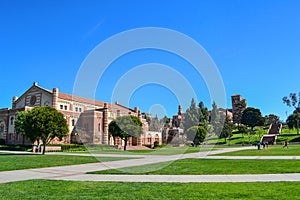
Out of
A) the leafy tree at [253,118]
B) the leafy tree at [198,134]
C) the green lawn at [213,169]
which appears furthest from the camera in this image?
the leafy tree at [253,118]

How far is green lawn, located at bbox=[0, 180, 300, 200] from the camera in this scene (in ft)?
27.7

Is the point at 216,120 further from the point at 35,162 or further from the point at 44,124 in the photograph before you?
the point at 35,162

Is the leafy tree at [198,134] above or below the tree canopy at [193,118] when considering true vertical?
below

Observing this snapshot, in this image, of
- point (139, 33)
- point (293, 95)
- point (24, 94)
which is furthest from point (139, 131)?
point (293, 95)

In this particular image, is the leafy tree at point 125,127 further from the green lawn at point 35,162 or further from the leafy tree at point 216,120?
the leafy tree at point 216,120

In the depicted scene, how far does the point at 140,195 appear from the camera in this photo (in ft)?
28.4

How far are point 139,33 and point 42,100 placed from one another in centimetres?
5780

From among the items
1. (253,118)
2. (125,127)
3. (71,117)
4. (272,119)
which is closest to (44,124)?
(125,127)

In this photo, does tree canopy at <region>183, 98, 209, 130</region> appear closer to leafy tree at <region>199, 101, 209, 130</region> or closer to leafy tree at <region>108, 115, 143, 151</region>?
leafy tree at <region>199, 101, 209, 130</region>

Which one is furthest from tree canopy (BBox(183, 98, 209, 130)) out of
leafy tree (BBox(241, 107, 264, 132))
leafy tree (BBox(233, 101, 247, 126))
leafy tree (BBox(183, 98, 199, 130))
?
leafy tree (BBox(233, 101, 247, 126))

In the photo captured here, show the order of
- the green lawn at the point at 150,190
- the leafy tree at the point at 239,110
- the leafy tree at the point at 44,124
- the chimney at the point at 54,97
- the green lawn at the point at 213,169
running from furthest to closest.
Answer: the leafy tree at the point at 239,110, the chimney at the point at 54,97, the leafy tree at the point at 44,124, the green lawn at the point at 213,169, the green lawn at the point at 150,190

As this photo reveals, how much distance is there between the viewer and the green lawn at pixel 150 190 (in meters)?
8.43

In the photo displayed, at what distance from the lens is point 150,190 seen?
31.3 feet

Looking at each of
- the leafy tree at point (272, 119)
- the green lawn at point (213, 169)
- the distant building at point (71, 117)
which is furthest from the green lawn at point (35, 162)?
the leafy tree at point (272, 119)
